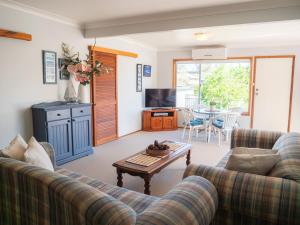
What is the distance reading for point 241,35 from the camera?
16.6ft

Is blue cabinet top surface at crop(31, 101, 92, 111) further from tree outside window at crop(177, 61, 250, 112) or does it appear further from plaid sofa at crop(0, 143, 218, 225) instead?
tree outside window at crop(177, 61, 250, 112)

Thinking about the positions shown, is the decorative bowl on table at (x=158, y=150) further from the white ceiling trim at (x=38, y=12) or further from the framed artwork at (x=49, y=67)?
the white ceiling trim at (x=38, y=12)

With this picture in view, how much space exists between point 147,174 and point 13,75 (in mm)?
2320

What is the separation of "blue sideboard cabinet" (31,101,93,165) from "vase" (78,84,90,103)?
0.22 meters

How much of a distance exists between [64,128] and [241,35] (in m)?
3.82

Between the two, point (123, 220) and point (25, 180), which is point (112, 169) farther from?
point (123, 220)

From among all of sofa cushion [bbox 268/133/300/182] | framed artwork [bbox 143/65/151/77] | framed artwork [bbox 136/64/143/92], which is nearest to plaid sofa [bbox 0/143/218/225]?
sofa cushion [bbox 268/133/300/182]

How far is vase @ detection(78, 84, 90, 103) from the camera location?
4398mm

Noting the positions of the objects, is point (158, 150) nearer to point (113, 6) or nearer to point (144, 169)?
point (144, 169)

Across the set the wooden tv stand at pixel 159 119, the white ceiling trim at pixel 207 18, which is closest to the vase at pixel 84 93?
the white ceiling trim at pixel 207 18

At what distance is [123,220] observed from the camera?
1.15 m

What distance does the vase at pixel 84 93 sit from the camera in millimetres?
4398

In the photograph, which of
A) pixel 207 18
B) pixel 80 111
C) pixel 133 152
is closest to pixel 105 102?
pixel 80 111

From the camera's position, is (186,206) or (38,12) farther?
(38,12)
